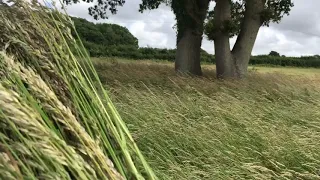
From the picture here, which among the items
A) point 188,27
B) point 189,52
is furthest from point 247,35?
point 189,52

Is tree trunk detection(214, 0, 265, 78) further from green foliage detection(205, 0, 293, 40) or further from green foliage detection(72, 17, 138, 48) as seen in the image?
green foliage detection(72, 17, 138, 48)

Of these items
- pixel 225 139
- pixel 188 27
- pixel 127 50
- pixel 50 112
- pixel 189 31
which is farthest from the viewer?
pixel 127 50

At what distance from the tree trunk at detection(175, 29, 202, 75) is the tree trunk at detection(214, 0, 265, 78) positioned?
1722 mm

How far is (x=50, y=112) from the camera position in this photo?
69.5 inches

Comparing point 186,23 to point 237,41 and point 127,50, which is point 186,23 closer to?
point 237,41

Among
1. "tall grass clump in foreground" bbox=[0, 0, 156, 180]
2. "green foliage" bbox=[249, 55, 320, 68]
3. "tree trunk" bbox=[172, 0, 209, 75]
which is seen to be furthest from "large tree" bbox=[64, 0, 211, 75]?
"green foliage" bbox=[249, 55, 320, 68]

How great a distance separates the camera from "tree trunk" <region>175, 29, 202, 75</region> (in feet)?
54.8

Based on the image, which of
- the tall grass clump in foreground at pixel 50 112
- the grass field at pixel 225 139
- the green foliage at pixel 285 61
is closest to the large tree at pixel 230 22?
the grass field at pixel 225 139

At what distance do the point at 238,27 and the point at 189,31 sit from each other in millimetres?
2423

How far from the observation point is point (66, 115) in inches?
67.9

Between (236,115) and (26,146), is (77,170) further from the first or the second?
(236,115)

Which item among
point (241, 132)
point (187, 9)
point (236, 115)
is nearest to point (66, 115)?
point (241, 132)

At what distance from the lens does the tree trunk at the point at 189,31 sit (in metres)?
14.8

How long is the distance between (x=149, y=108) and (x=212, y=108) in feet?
3.06
